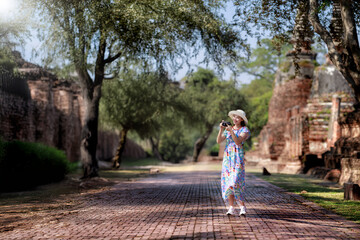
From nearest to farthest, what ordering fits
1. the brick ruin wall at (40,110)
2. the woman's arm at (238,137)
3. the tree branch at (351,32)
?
the woman's arm at (238,137) → the tree branch at (351,32) → the brick ruin wall at (40,110)

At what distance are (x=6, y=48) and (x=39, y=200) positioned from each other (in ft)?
20.1

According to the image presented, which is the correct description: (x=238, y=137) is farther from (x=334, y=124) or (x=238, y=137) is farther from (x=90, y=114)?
(x=334, y=124)

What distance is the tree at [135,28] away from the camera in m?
12.3

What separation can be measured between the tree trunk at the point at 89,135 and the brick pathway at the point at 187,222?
6580 millimetres

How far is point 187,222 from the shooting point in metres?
5.94

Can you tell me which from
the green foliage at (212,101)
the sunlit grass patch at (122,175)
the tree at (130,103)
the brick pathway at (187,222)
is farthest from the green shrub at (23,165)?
the green foliage at (212,101)

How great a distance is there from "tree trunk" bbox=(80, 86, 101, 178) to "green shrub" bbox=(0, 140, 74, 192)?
132 centimetres

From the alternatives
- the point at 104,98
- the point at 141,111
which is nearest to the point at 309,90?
the point at 141,111

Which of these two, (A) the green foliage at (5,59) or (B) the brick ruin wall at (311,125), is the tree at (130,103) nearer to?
(B) the brick ruin wall at (311,125)

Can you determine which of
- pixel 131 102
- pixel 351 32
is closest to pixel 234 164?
pixel 351 32

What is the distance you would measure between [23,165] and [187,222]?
26.0 feet

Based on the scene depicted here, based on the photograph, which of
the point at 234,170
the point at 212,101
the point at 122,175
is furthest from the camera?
the point at 212,101

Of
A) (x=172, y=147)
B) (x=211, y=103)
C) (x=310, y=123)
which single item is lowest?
(x=172, y=147)

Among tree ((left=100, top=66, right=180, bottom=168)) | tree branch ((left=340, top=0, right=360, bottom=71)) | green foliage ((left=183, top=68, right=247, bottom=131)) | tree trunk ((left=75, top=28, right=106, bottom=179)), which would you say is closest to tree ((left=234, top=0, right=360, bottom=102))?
tree branch ((left=340, top=0, right=360, bottom=71))
